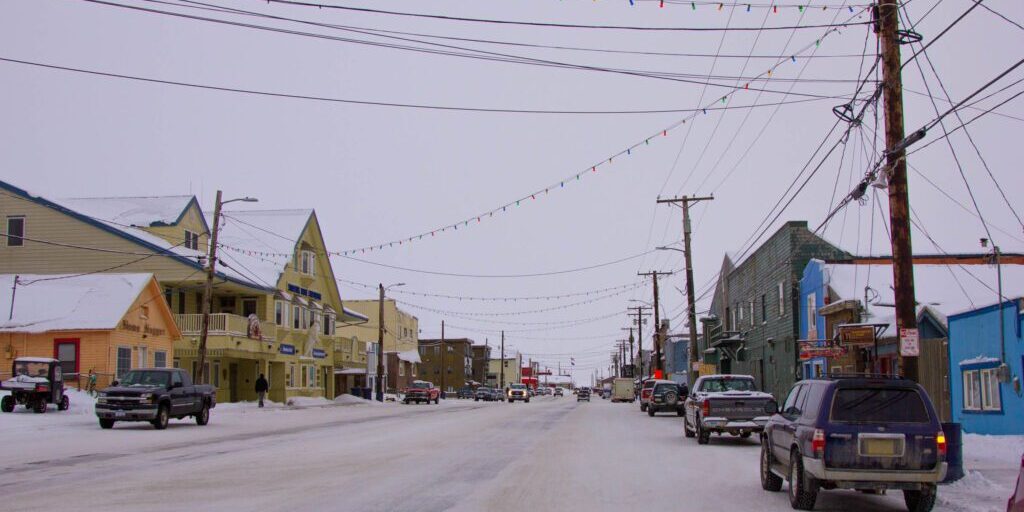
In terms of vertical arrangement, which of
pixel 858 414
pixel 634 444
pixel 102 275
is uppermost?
pixel 102 275

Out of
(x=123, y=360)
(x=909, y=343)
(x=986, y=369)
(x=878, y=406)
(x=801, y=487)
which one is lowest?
(x=801, y=487)

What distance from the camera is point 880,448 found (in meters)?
11.1

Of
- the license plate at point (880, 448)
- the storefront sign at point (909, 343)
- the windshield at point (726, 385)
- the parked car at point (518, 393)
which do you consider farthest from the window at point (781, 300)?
the parked car at point (518, 393)

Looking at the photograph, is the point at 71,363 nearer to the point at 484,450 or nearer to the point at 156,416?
the point at 156,416

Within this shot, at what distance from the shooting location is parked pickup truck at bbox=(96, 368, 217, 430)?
28.2 meters

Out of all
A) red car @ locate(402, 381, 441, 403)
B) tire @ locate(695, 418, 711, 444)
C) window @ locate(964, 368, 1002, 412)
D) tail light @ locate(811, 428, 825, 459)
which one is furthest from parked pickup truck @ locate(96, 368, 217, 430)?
red car @ locate(402, 381, 441, 403)

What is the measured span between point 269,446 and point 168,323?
2840cm

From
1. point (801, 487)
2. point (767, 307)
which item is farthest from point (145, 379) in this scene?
point (767, 307)

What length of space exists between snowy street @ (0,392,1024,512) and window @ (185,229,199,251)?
1145 inches

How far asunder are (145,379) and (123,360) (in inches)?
596

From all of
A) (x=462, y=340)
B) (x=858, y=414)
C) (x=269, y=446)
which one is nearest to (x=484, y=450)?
(x=269, y=446)

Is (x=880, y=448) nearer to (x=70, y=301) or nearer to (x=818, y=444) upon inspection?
(x=818, y=444)

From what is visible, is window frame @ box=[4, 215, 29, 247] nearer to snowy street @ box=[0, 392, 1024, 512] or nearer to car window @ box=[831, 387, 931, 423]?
snowy street @ box=[0, 392, 1024, 512]

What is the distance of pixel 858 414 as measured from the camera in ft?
37.2
